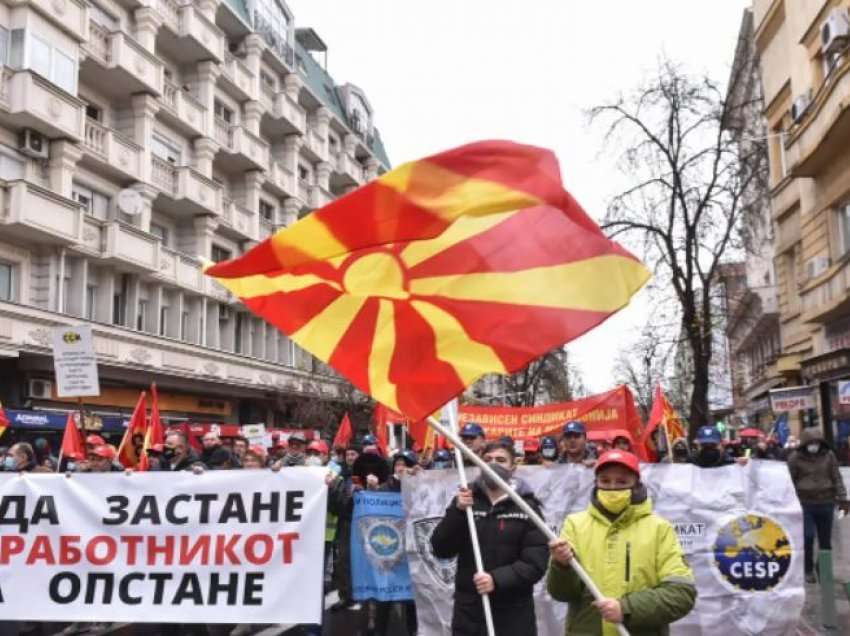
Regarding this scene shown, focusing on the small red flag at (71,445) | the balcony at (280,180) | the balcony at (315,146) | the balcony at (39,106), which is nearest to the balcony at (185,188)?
the balcony at (39,106)

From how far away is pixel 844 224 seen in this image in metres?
20.7

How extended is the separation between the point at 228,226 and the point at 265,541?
95.5ft

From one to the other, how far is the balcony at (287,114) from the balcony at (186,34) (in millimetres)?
6423

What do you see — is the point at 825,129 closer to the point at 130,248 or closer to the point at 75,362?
the point at 75,362

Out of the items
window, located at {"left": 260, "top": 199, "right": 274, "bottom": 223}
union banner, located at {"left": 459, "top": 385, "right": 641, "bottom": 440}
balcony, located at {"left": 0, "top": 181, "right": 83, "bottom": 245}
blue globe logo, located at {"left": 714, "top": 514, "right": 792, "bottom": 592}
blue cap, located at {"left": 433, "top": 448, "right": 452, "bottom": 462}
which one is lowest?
blue globe logo, located at {"left": 714, "top": 514, "right": 792, "bottom": 592}

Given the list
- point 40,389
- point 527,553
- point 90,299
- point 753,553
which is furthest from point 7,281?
point 527,553

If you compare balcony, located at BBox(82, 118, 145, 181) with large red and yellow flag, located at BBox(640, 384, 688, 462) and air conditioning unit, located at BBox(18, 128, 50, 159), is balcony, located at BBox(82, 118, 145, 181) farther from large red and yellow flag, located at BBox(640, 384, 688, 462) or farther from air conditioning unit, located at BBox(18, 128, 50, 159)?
large red and yellow flag, located at BBox(640, 384, 688, 462)

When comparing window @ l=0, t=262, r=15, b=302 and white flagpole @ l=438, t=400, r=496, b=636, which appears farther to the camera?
window @ l=0, t=262, r=15, b=302

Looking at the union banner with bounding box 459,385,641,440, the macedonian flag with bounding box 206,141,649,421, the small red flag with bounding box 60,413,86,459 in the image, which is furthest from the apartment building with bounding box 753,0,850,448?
the macedonian flag with bounding box 206,141,649,421

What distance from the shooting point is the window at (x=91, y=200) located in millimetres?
26375

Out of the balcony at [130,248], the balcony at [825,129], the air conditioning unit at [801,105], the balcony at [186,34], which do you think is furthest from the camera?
the balcony at [186,34]

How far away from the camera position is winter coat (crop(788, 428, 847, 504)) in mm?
10359

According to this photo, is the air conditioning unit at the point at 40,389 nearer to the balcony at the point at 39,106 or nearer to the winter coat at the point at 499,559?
the balcony at the point at 39,106

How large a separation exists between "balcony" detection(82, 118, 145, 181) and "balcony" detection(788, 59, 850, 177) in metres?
18.3
